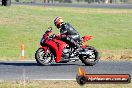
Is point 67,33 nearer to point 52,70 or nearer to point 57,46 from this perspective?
point 57,46

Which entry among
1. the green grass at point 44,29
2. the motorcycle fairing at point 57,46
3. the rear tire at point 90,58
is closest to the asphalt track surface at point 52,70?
the rear tire at point 90,58

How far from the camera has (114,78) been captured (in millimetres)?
12016

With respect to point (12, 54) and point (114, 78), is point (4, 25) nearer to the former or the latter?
point (12, 54)

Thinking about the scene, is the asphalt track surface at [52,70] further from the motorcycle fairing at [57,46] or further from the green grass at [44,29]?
the green grass at [44,29]

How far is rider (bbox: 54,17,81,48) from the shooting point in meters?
20.8

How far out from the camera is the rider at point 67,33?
2081 cm

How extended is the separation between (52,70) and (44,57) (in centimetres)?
138

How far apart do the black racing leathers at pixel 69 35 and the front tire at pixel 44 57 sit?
74 centimetres

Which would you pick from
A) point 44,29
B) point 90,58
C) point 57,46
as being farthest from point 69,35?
point 44,29

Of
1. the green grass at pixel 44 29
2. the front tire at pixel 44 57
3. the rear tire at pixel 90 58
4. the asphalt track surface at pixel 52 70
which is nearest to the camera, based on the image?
the asphalt track surface at pixel 52 70

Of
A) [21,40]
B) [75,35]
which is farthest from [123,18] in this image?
[75,35]

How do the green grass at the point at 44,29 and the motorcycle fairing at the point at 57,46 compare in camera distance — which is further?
the green grass at the point at 44,29

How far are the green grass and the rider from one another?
435 centimetres

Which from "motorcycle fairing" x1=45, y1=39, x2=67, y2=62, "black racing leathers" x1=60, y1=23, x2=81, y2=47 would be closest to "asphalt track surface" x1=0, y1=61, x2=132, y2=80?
"motorcycle fairing" x1=45, y1=39, x2=67, y2=62
